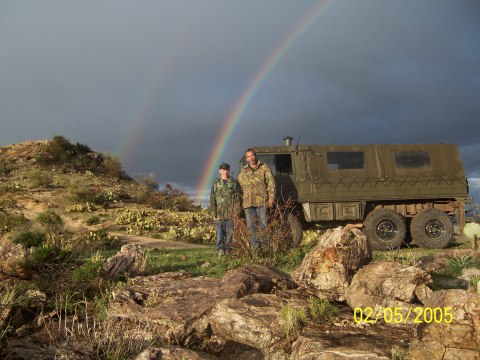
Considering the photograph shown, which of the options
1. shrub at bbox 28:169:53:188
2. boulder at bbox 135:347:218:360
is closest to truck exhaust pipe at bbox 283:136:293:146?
boulder at bbox 135:347:218:360

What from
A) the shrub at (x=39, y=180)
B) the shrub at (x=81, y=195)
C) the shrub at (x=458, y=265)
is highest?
the shrub at (x=39, y=180)

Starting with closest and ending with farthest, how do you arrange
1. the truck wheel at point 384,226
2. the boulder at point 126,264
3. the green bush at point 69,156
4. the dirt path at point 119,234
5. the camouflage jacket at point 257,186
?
1. the boulder at point 126,264
2. the camouflage jacket at point 257,186
3. the truck wheel at point 384,226
4. the dirt path at point 119,234
5. the green bush at point 69,156

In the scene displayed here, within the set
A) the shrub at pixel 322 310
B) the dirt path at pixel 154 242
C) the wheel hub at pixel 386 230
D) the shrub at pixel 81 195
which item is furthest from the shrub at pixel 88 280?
the shrub at pixel 81 195

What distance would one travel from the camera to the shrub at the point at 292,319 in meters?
4.05

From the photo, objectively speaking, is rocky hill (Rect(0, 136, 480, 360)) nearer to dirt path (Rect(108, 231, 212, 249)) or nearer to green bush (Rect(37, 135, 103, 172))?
dirt path (Rect(108, 231, 212, 249))

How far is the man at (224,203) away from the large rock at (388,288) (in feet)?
14.1

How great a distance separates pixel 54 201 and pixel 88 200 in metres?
1.78

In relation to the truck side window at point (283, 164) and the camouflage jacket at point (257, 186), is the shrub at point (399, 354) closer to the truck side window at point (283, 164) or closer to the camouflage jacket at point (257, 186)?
the camouflage jacket at point (257, 186)

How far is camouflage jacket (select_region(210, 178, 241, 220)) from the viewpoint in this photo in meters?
8.84

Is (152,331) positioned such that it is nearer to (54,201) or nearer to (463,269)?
(463,269)

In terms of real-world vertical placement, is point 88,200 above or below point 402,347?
above

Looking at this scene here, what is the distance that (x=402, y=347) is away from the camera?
355 centimetres

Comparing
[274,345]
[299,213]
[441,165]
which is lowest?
[274,345]

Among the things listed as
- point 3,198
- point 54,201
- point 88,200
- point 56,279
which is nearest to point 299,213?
point 56,279
